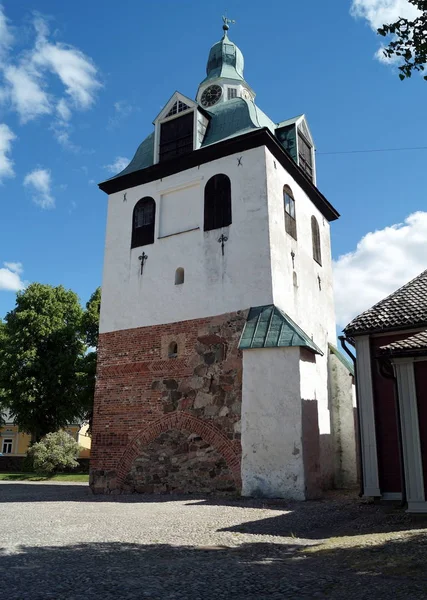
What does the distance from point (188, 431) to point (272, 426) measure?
8.15ft

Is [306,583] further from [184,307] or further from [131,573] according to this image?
[184,307]

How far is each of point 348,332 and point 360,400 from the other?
1499 mm

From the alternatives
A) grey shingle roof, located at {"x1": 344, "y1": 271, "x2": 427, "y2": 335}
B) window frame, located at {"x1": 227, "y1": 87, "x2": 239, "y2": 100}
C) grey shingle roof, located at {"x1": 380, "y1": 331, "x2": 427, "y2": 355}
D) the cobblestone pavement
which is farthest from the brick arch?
window frame, located at {"x1": 227, "y1": 87, "x2": 239, "y2": 100}

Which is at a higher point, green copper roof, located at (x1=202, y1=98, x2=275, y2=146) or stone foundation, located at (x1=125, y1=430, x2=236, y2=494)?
green copper roof, located at (x1=202, y1=98, x2=275, y2=146)

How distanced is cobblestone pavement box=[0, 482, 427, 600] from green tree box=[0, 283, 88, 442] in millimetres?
16656

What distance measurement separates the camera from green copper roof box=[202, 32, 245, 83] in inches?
827

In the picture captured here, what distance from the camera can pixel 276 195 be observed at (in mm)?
15398

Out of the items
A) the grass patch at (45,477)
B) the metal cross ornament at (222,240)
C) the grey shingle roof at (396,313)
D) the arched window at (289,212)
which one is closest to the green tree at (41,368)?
the grass patch at (45,477)

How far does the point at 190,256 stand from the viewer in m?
15.6

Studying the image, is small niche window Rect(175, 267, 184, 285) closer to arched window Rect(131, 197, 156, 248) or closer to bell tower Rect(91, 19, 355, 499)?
bell tower Rect(91, 19, 355, 499)

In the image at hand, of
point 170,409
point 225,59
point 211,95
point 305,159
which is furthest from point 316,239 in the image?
point 225,59

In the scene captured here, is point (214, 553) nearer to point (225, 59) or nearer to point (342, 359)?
point (342, 359)

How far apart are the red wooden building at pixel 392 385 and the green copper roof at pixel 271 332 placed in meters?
1.25

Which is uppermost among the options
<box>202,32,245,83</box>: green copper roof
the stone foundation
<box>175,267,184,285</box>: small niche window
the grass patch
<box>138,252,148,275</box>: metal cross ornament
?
<box>202,32,245,83</box>: green copper roof
